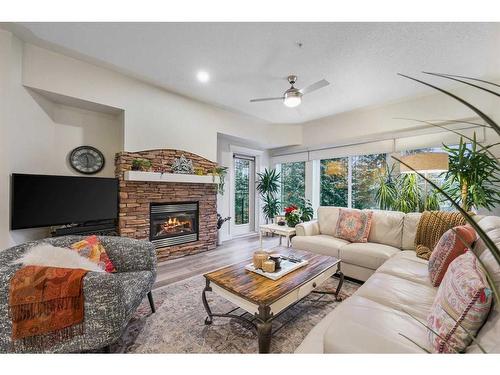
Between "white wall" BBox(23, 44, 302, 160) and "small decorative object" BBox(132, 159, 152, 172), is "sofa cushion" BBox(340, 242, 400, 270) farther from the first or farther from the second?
"small decorative object" BBox(132, 159, 152, 172)

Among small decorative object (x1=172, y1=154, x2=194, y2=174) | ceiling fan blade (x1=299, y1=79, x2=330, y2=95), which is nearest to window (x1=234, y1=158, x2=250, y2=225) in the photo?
small decorative object (x1=172, y1=154, x2=194, y2=174)

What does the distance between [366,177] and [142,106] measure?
14.0ft

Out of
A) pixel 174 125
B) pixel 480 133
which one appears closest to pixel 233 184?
pixel 174 125

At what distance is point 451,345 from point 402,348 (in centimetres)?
19

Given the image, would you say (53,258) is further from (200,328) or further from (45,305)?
(200,328)

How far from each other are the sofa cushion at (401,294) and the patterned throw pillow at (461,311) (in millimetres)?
322

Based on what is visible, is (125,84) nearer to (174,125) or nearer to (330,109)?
(174,125)

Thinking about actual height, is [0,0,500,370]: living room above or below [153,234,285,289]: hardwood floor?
above

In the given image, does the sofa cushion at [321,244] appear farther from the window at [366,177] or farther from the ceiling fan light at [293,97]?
the ceiling fan light at [293,97]

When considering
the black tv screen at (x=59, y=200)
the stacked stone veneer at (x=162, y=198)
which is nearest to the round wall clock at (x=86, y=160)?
the stacked stone veneer at (x=162, y=198)

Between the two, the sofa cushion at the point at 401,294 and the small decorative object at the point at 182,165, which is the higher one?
the small decorative object at the point at 182,165

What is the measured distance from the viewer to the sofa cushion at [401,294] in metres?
1.41

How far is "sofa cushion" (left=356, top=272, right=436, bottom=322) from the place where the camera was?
1412 mm

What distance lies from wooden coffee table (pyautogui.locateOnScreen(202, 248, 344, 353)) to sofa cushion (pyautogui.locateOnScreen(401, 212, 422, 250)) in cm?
125
